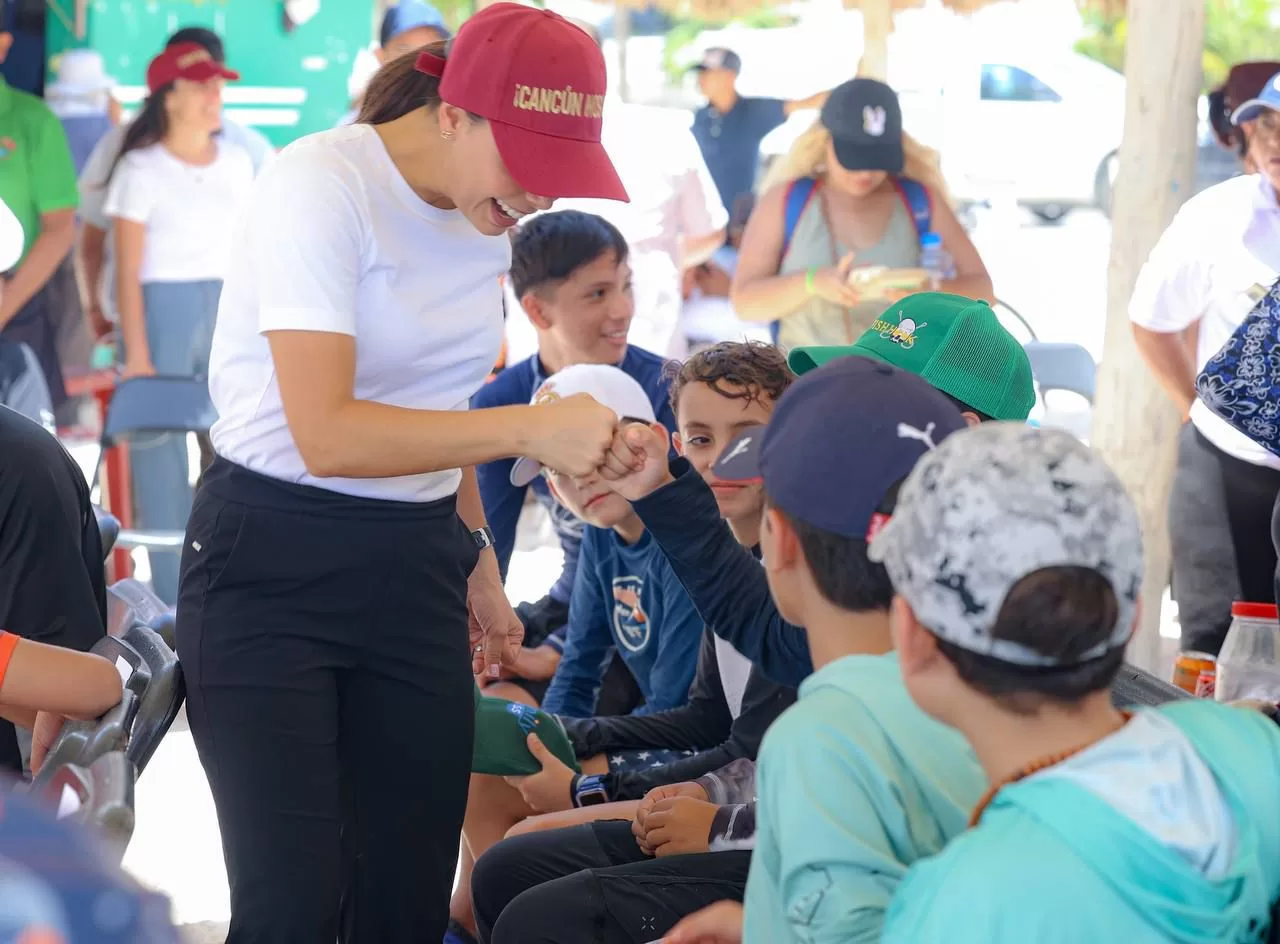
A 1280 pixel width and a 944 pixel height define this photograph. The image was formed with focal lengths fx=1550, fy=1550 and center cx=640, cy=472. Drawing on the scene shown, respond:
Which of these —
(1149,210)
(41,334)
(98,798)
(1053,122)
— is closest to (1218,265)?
(1149,210)

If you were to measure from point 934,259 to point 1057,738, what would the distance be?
3.43 m

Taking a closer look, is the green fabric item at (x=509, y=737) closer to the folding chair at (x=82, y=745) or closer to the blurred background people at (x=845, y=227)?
the folding chair at (x=82, y=745)

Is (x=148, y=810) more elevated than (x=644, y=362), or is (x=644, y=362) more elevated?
(x=644, y=362)

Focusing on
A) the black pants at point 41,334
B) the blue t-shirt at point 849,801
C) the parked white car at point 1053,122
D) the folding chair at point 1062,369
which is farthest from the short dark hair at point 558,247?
the parked white car at point 1053,122

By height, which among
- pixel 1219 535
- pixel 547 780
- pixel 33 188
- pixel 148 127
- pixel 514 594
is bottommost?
pixel 514 594

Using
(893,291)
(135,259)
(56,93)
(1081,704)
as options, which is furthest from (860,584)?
(56,93)

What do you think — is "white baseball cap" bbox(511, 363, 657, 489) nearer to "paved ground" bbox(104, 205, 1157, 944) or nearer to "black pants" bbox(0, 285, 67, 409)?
"paved ground" bbox(104, 205, 1157, 944)

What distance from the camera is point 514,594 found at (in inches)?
250

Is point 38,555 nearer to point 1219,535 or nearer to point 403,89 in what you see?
point 403,89

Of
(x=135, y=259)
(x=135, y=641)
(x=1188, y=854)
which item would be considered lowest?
(x=135, y=259)

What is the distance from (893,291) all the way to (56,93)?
16.4ft

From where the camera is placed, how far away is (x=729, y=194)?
917cm

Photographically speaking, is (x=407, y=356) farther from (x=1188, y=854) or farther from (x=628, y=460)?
(x=1188, y=854)

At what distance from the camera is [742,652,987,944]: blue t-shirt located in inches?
57.7
